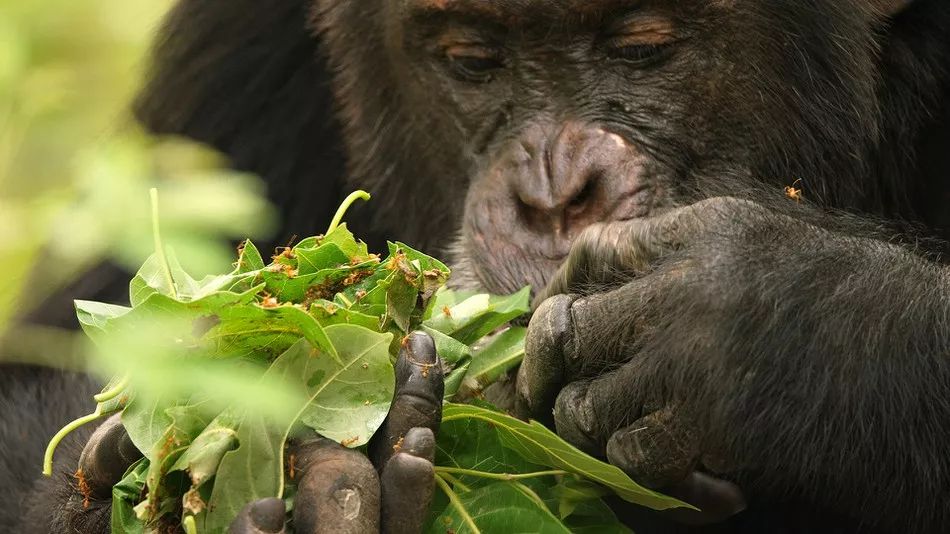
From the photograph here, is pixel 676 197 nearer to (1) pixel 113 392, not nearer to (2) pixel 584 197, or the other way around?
(2) pixel 584 197

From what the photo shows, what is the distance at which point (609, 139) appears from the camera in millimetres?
3111

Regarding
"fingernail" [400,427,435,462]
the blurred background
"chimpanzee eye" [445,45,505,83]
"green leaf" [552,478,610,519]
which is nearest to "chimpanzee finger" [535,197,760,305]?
"green leaf" [552,478,610,519]

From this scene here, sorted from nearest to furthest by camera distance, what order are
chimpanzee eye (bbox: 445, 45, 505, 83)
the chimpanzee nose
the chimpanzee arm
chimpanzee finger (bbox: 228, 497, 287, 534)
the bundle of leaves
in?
chimpanzee finger (bbox: 228, 497, 287, 534)
the bundle of leaves
the chimpanzee arm
the chimpanzee nose
chimpanzee eye (bbox: 445, 45, 505, 83)

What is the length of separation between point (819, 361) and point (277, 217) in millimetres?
2483

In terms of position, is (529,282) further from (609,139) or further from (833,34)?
(833,34)

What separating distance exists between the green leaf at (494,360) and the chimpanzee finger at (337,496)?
1.23 feet

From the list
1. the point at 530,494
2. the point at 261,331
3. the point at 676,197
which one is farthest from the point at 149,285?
the point at 676,197

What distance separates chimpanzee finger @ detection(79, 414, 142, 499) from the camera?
2.35 m

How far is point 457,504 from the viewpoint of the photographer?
7.62ft

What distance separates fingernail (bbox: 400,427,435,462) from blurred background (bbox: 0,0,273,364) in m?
0.40

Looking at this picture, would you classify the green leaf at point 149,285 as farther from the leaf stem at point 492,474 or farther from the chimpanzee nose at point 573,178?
the chimpanzee nose at point 573,178

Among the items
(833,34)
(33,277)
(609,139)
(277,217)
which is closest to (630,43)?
(609,139)

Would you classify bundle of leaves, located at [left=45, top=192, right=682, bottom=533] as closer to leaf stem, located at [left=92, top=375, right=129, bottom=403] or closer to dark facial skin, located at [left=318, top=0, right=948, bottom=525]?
leaf stem, located at [left=92, top=375, right=129, bottom=403]

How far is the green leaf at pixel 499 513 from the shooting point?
91.2 inches
